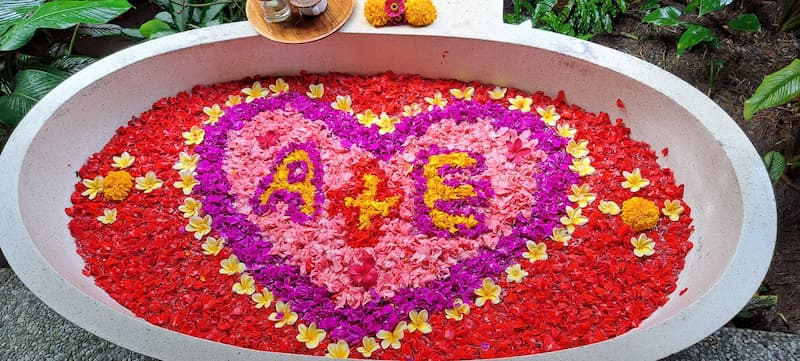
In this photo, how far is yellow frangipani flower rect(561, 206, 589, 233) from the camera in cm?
178

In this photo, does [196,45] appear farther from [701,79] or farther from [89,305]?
[701,79]

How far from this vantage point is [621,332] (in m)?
1.52

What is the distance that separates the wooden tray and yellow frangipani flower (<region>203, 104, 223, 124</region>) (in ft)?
1.17

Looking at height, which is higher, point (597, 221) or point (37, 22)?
point (37, 22)

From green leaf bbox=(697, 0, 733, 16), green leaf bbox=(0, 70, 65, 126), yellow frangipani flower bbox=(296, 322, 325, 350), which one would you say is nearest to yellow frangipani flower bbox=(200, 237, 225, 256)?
yellow frangipani flower bbox=(296, 322, 325, 350)

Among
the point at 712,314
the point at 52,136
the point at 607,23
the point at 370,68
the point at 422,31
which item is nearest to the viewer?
the point at 712,314

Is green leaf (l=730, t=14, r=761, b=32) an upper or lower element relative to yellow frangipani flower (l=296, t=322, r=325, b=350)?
upper

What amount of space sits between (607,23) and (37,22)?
2278mm

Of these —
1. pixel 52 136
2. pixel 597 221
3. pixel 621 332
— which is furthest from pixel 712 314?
pixel 52 136

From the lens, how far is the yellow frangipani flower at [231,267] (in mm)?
1729

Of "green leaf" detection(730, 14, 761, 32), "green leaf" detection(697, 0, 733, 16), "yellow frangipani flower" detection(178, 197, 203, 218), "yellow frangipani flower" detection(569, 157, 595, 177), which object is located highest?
"green leaf" detection(697, 0, 733, 16)

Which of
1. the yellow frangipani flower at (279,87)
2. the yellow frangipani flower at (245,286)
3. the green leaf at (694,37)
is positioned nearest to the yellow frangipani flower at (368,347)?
the yellow frangipani flower at (245,286)

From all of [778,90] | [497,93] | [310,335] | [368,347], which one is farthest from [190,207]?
[778,90]

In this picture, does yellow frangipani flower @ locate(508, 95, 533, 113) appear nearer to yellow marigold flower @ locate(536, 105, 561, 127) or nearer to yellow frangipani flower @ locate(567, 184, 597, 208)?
yellow marigold flower @ locate(536, 105, 561, 127)
